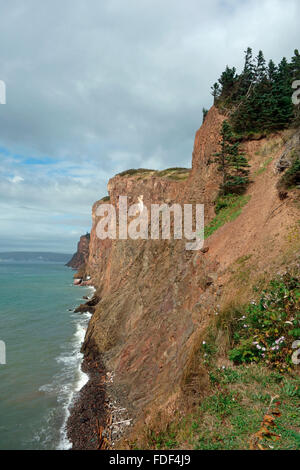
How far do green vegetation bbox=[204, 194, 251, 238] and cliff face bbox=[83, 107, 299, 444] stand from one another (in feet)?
2.09

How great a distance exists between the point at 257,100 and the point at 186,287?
53.0 ft

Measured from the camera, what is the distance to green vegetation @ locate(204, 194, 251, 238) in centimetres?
1387

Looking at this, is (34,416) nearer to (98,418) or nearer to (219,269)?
(98,418)

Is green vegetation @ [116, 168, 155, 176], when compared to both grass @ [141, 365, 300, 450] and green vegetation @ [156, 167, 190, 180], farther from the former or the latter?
grass @ [141, 365, 300, 450]

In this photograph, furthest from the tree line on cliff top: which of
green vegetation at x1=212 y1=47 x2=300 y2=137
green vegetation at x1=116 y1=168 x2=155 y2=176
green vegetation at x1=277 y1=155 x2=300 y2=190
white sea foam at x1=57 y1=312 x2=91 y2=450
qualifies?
green vegetation at x1=116 y1=168 x2=155 y2=176

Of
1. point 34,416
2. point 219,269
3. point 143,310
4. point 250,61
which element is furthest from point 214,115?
point 34,416

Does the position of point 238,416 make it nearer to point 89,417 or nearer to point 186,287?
point 186,287

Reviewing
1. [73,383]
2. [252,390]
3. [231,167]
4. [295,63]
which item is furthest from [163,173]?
[252,390]

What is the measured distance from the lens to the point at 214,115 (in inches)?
809

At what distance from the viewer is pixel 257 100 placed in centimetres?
1839

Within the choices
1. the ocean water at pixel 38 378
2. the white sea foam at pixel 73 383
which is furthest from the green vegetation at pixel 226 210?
the ocean water at pixel 38 378

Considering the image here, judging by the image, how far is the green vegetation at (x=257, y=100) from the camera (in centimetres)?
1744

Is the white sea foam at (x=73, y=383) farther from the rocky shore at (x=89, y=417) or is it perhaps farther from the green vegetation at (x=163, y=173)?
the green vegetation at (x=163, y=173)

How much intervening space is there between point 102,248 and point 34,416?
155 ft
